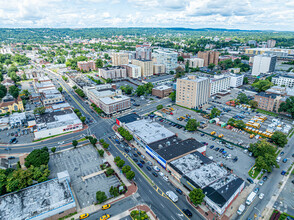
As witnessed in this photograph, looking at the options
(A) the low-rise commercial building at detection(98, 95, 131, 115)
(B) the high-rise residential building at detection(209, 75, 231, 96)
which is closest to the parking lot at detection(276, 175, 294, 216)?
(A) the low-rise commercial building at detection(98, 95, 131, 115)

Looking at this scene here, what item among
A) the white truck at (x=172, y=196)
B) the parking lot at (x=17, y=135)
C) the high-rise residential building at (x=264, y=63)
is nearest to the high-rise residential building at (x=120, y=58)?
the high-rise residential building at (x=264, y=63)

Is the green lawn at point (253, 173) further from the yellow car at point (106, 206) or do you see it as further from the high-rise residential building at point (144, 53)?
the high-rise residential building at point (144, 53)

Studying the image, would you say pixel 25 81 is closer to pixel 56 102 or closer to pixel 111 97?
pixel 56 102

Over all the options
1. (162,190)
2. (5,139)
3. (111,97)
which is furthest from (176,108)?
(5,139)

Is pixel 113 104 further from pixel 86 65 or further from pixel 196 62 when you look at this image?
pixel 196 62

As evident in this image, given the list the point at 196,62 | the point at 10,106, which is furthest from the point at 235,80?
the point at 10,106

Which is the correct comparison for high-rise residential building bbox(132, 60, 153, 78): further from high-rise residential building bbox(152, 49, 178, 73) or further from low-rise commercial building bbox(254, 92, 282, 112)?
low-rise commercial building bbox(254, 92, 282, 112)

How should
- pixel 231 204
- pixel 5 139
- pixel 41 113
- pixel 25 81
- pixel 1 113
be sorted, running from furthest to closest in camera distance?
pixel 25 81, pixel 1 113, pixel 41 113, pixel 5 139, pixel 231 204
